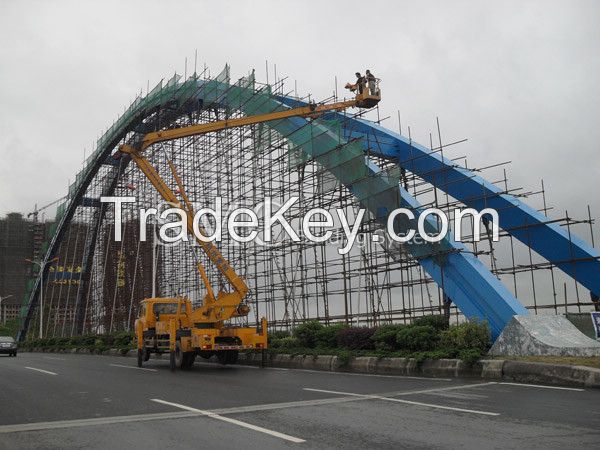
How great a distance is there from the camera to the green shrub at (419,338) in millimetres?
16812

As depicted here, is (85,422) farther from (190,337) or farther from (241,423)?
(190,337)

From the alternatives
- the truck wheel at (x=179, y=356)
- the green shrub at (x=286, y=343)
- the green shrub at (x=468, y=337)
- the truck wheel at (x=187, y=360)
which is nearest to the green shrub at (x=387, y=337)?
the green shrub at (x=468, y=337)

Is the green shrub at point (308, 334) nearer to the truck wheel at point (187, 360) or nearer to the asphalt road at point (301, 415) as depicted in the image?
the truck wheel at point (187, 360)

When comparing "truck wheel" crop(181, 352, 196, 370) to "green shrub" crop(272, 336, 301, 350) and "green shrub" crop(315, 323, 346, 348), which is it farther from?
"green shrub" crop(315, 323, 346, 348)

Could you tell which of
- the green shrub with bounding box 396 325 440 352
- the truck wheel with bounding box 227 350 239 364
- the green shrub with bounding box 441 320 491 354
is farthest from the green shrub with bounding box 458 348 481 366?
the truck wheel with bounding box 227 350 239 364

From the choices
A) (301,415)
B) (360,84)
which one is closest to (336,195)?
(360,84)

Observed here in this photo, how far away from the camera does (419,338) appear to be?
1681 cm

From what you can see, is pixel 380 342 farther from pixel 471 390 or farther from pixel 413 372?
pixel 471 390

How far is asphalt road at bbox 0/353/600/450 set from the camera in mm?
7328

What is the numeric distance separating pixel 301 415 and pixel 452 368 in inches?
284

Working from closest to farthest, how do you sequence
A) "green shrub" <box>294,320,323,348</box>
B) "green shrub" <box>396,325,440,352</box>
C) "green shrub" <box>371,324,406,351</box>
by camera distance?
"green shrub" <box>396,325,440,352</box> < "green shrub" <box>371,324,406,351</box> < "green shrub" <box>294,320,323,348</box>

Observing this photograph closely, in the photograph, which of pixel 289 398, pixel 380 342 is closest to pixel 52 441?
pixel 289 398

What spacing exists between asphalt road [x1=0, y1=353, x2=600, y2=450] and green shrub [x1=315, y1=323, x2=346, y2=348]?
6.09m

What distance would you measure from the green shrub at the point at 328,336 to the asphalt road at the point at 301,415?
609 centimetres
